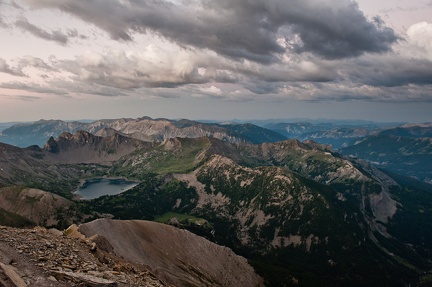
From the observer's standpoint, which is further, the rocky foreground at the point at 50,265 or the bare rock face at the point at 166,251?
the bare rock face at the point at 166,251

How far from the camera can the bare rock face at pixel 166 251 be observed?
394 feet

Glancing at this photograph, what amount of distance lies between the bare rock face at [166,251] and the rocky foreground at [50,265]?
137 ft

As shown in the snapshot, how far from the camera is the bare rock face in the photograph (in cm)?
12000

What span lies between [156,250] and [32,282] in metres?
108

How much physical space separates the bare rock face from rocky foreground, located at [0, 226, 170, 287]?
41658mm

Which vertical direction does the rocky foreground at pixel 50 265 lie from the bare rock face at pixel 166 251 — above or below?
above

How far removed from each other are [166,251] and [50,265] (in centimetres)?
11624

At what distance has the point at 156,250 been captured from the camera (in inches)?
5738

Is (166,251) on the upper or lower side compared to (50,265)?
lower

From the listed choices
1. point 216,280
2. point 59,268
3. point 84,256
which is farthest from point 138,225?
point 59,268

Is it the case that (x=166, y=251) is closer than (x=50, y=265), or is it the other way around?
(x=50, y=265)

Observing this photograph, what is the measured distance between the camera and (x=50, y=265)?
46812mm

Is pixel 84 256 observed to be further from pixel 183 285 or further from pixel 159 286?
pixel 183 285

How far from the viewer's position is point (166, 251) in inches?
6220
